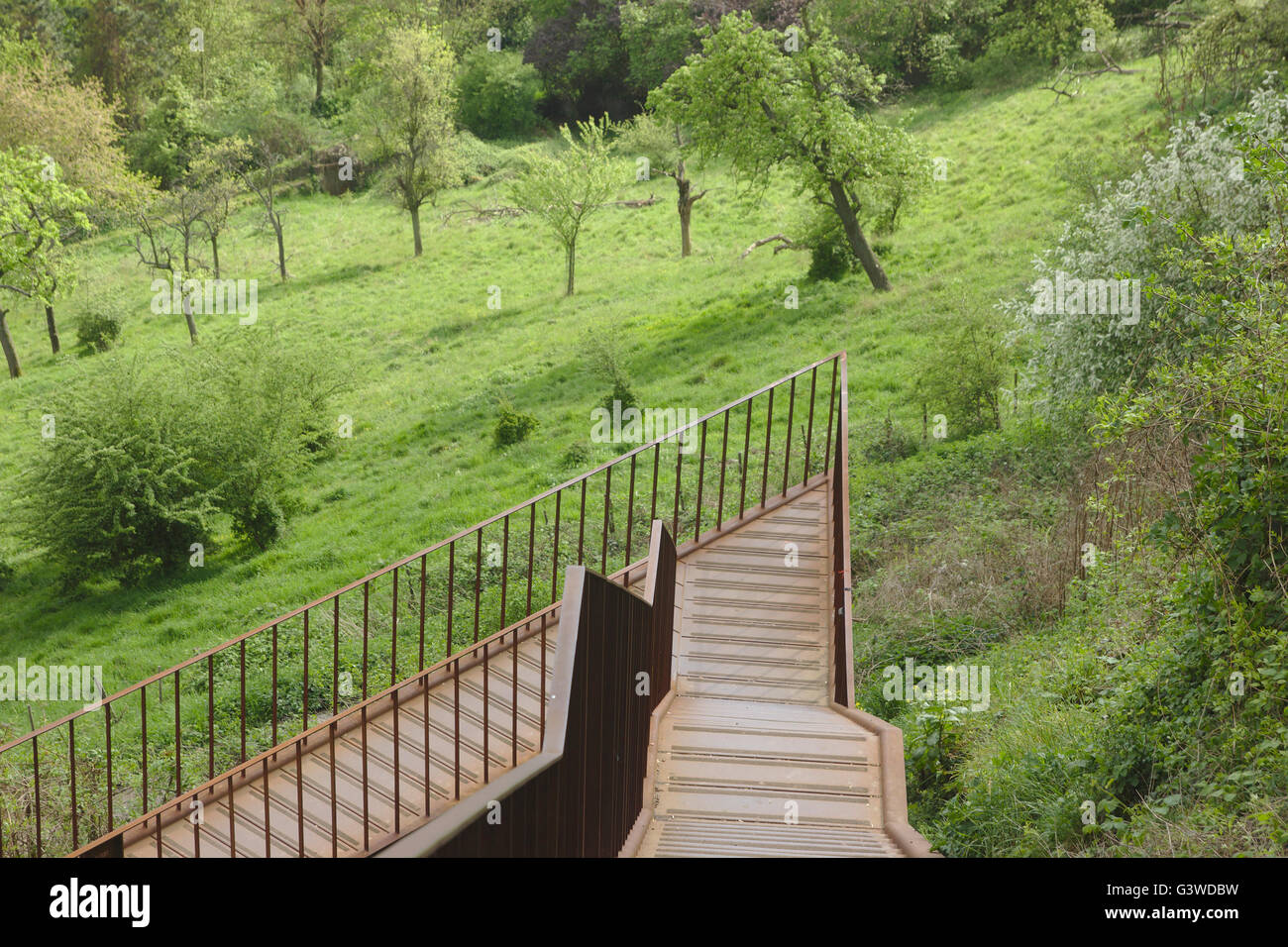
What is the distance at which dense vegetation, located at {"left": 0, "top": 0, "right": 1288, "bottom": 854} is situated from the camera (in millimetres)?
6074

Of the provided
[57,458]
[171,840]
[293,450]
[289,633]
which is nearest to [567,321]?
[293,450]

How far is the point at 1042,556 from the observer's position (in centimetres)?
962

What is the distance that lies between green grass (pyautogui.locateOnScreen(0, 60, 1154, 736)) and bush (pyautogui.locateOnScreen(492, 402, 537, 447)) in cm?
21

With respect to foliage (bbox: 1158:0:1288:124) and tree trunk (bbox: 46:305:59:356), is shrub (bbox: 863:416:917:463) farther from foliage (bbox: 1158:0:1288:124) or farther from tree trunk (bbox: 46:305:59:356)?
tree trunk (bbox: 46:305:59:356)

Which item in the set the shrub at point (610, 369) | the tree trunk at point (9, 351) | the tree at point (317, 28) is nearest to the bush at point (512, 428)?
the shrub at point (610, 369)

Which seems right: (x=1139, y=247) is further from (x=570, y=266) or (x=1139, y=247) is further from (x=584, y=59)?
(x=584, y=59)

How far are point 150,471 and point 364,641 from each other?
913 centimetres

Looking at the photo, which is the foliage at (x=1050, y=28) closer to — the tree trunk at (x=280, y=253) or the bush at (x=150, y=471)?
the tree trunk at (x=280, y=253)

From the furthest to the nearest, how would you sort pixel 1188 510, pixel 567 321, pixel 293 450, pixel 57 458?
pixel 567 321
pixel 293 450
pixel 57 458
pixel 1188 510

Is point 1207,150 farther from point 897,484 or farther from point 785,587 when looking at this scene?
point 785,587

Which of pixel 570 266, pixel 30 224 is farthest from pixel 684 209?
pixel 30 224

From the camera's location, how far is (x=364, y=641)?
823 cm

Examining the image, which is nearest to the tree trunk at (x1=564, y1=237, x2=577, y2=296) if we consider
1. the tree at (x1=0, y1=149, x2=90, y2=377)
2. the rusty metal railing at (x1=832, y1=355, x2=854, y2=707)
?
the tree at (x1=0, y1=149, x2=90, y2=377)

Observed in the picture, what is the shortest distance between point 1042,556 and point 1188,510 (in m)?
3.49
